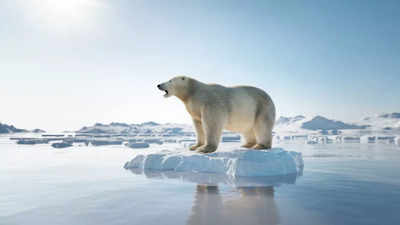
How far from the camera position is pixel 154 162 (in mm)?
7285

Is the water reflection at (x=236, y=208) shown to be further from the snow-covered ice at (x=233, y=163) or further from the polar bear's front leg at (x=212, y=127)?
the polar bear's front leg at (x=212, y=127)

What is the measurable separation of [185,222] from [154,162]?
449 cm

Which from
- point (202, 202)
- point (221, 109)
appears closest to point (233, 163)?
point (221, 109)

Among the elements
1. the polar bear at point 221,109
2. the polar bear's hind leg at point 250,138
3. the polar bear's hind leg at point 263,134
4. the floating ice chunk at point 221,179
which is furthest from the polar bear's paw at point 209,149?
the polar bear's hind leg at point 250,138

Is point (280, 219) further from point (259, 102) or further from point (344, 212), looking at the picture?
point (259, 102)

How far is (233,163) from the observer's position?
6.25 meters

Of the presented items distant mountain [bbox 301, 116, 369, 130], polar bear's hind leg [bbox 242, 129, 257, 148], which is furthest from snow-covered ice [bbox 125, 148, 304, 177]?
distant mountain [bbox 301, 116, 369, 130]

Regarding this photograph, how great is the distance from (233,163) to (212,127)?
97cm

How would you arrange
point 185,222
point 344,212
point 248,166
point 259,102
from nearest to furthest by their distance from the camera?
1. point 185,222
2. point 344,212
3. point 248,166
4. point 259,102

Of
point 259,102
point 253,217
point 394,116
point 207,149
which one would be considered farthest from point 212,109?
point 394,116

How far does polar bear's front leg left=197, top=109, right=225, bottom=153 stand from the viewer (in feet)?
21.3

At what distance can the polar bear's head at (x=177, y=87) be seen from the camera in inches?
268

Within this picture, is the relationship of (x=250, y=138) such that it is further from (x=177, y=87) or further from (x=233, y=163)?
(x=177, y=87)

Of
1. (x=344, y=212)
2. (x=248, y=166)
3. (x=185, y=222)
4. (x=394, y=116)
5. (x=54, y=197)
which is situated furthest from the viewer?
(x=394, y=116)
